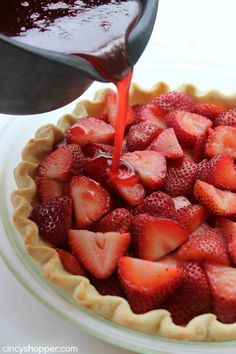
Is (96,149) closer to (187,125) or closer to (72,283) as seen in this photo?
(187,125)

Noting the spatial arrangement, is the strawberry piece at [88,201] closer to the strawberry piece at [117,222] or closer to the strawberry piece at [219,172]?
the strawberry piece at [117,222]

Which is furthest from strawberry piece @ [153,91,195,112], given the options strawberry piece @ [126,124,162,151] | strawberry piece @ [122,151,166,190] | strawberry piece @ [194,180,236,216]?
strawberry piece @ [194,180,236,216]

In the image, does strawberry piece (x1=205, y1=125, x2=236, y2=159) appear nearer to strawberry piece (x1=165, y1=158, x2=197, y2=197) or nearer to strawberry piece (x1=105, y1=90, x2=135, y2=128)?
strawberry piece (x1=165, y1=158, x2=197, y2=197)

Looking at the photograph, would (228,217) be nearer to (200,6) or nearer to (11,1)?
(11,1)

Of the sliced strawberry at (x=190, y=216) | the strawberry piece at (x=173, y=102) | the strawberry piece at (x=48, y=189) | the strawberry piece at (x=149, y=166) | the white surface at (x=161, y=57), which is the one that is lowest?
the white surface at (x=161, y=57)

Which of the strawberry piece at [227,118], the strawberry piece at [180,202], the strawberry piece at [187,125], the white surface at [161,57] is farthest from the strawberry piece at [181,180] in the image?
the white surface at [161,57]

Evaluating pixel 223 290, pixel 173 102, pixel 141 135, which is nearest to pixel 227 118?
pixel 173 102
